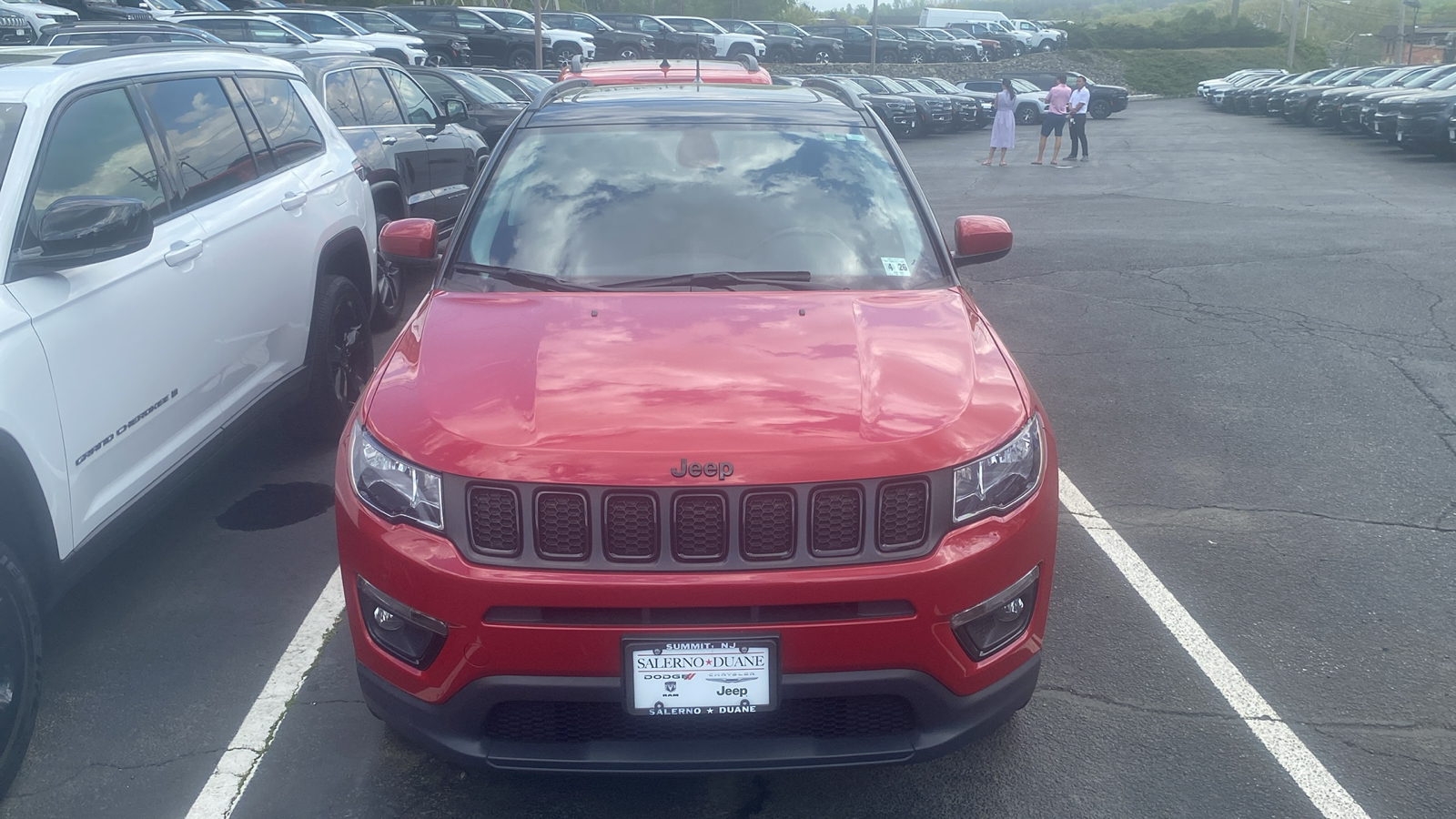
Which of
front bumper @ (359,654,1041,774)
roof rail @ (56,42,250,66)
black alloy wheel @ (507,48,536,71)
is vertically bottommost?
front bumper @ (359,654,1041,774)

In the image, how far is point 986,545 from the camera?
2.68 meters

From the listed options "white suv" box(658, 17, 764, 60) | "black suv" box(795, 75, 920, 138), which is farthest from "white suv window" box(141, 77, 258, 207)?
"white suv" box(658, 17, 764, 60)

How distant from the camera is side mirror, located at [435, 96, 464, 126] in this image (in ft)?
31.1

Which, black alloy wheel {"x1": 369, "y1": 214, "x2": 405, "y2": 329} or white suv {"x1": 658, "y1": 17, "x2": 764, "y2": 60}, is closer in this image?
black alloy wheel {"x1": 369, "y1": 214, "x2": 405, "y2": 329}

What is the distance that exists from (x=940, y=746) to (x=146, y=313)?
2.84m

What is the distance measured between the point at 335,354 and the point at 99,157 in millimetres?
1799

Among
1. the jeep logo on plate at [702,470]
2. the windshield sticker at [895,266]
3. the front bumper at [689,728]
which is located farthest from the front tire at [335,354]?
the jeep logo on plate at [702,470]

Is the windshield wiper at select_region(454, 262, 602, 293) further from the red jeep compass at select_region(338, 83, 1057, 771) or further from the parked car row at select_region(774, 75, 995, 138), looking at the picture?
the parked car row at select_region(774, 75, 995, 138)

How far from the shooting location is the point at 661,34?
145 feet

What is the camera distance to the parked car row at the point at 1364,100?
2100 centimetres

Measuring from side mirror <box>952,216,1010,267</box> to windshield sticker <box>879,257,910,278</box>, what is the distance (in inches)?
21.6

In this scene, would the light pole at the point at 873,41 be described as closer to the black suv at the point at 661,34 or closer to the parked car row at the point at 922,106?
the black suv at the point at 661,34

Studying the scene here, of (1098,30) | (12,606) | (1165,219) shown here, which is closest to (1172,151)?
(1165,219)

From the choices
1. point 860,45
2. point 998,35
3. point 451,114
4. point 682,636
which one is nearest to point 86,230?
point 682,636
